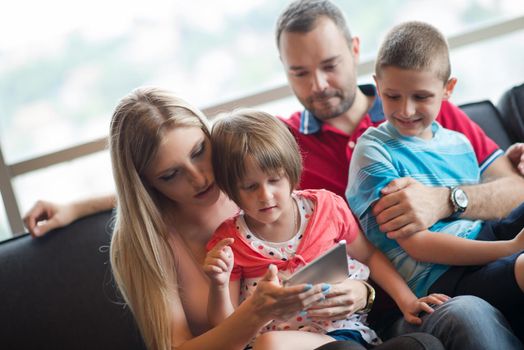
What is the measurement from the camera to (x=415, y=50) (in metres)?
1.74

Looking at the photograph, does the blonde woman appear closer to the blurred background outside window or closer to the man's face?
the man's face

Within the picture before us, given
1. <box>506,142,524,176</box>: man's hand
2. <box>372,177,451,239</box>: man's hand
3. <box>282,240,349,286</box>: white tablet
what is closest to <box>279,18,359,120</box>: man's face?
<box>372,177,451,239</box>: man's hand

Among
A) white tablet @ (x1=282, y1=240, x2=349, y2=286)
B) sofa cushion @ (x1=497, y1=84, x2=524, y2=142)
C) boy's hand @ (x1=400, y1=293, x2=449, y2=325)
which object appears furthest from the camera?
sofa cushion @ (x1=497, y1=84, x2=524, y2=142)

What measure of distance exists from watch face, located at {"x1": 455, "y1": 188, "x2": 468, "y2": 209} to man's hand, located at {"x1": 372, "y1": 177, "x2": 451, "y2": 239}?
0.10 feet

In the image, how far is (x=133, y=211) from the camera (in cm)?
169

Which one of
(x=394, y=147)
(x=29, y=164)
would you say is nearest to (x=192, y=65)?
(x=29, y=164)

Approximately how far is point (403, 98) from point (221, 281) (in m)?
0.72

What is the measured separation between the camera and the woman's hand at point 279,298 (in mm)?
1378

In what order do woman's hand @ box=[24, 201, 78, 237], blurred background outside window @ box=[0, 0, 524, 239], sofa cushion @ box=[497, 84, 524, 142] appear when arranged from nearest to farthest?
woman's hand @ box=[24, 201, 78, 237] → sofa cushion @ box=[497, 84, 524, 142] → blurred background outside window @ box=[0, 0, 524, 239]

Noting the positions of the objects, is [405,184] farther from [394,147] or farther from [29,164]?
[29,164]

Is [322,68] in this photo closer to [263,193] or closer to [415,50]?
[415,50]

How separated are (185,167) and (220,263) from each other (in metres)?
0.29

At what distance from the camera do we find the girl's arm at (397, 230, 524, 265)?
1675 millimetres

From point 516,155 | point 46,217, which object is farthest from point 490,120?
point 46,217
